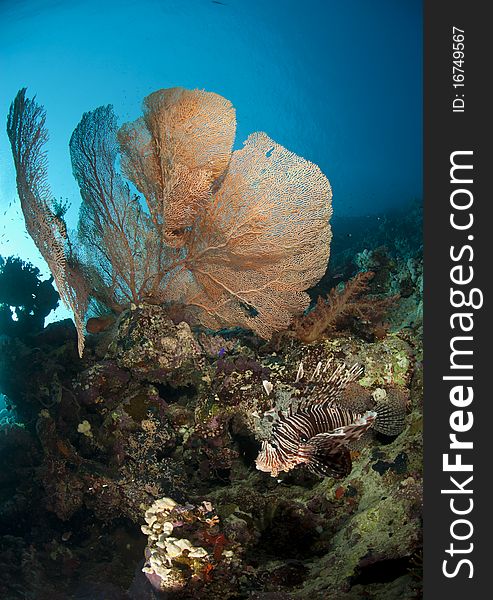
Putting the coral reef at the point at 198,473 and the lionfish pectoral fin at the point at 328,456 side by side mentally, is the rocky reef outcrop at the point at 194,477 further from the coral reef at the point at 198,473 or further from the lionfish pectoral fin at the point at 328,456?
the lionfish pectoral fin at the point at 328,456

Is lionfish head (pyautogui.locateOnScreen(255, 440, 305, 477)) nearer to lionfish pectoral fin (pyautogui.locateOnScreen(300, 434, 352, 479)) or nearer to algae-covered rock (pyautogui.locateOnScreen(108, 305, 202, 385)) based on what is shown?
lionfish pectoral fin (pyautogui.locateOnScreen(300, 434, 352, 479))

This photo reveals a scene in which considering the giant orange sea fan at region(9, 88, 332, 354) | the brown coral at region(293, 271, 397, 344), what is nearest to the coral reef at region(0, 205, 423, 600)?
the brown coral at region(293, 271, 397, 344)

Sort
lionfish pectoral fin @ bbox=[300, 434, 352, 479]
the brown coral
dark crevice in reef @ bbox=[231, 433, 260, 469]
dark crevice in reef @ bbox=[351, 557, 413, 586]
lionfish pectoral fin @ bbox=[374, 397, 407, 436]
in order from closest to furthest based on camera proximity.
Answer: lionfish pectoral fin @ bbox=[300, 434, 352, 479] → dark crevice in reef @ bbox=[351, 557, 413, 586] → lionfish pectoral fin @ bbox=[374, 397, 407, 436] → dark crevice in reef @ bbox=[231, 433, 260, 469] → the brown coral

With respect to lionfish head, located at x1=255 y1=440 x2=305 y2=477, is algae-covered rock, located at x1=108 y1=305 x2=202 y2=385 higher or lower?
higher

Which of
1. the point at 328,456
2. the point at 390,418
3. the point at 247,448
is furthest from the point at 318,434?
the point at 247,448

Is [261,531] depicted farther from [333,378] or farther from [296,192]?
[296,192]

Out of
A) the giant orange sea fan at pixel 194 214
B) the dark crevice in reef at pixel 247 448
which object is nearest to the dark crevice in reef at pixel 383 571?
the dark crevice in reef at pixel 247 448

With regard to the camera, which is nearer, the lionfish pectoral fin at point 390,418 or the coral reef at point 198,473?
the coral reef at point 198,473

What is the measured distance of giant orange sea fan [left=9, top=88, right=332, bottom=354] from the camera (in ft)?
15.8

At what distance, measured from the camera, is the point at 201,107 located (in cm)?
481

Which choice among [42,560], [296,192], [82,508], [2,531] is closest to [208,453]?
[82,508]

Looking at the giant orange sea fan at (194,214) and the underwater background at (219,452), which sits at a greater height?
the giant orange sea fan at (194,214)

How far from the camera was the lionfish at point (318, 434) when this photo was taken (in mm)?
2773

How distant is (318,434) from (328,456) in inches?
7.4
